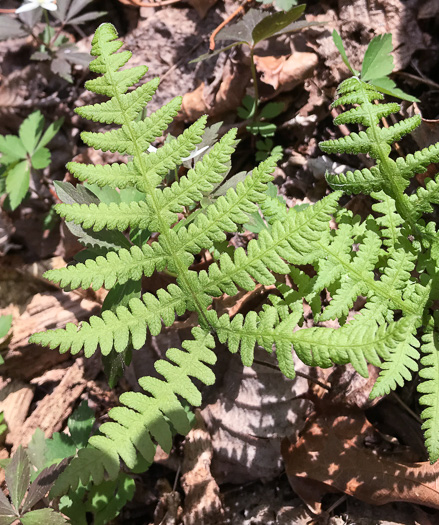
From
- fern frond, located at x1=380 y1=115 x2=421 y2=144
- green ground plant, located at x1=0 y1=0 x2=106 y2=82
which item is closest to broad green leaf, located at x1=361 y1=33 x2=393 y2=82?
fern frond, located at x1=380 y1=115 x2=421 y2=144

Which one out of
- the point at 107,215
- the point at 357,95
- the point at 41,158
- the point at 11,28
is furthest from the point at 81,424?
the point at 11,28

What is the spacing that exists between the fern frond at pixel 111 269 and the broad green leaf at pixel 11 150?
1.73m

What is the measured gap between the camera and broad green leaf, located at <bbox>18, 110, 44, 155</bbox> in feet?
9.31

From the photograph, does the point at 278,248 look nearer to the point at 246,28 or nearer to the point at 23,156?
the point at 246,28

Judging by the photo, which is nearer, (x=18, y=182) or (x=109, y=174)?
(x=109, y=174)

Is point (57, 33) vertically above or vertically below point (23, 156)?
above

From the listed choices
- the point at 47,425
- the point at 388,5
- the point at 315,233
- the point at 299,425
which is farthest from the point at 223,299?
the point at 388,5

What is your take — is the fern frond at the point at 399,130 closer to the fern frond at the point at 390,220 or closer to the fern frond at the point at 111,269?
the fern frond at the point at 390,220

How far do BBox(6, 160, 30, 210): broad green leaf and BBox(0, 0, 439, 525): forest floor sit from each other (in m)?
0.26

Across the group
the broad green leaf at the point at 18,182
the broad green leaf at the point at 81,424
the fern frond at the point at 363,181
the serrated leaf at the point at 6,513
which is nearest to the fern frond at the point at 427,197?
the fern frond at the point at 363,181

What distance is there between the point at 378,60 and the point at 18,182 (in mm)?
2170

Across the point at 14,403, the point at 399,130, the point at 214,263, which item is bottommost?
the point at 14,403

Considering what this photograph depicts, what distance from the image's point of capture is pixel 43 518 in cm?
181

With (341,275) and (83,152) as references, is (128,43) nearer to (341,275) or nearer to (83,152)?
(83,152)
